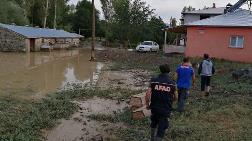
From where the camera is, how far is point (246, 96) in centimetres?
1666

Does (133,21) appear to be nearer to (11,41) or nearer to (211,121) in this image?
(11,41)

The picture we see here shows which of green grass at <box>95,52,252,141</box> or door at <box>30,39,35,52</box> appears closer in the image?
green grass at <box>95,52,252,141</box>

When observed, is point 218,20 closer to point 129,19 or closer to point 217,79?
point 217,79

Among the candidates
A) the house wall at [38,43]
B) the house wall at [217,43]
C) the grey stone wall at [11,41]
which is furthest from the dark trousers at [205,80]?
the house wall at [38,43]

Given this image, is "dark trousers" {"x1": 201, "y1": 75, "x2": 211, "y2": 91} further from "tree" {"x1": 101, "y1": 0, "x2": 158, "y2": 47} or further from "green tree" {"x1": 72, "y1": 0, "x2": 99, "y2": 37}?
"green tree" {"x1": 72, "y1": 0, "x2": 99, "y2": 37}

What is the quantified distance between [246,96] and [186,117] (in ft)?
15.4

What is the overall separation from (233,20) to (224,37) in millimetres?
1678

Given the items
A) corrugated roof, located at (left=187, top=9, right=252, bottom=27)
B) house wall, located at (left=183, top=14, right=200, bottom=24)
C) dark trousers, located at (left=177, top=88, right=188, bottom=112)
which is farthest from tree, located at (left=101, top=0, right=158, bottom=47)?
dark trousers, located at (left=177, top=88, right=188, bottom=112)

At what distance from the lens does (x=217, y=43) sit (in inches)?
1399

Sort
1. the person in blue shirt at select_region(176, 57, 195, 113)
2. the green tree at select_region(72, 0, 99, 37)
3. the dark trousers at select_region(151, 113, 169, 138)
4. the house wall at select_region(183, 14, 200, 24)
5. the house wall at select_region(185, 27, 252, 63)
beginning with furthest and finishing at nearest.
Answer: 1. the green tree at select_region(72, 0, 99, 37)
2. the house wall at select_region(183, 14, 200, 24)
3. the house wall at select_region(185, 27, 252, 63)
4. the person in blue shirt at select_region(176, 57, 195, 113)
5. the dark trousers at select_region(151, 113, 169, 138)

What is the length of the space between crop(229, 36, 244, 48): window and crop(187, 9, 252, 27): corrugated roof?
1032 millimetres

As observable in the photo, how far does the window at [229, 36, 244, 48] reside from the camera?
34.4m

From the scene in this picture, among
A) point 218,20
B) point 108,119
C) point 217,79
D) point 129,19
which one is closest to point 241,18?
point 218,20

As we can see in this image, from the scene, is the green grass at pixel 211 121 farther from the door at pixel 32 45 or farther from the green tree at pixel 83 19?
the green tree at pixel 83 19
